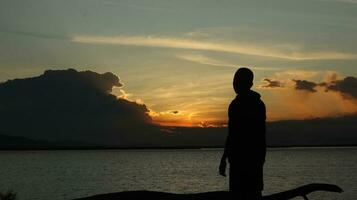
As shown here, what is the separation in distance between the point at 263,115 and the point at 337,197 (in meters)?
58.1

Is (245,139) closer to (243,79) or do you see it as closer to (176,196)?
(243,79)

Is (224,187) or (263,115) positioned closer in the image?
(263,115)

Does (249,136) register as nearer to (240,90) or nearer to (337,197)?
(240,90)

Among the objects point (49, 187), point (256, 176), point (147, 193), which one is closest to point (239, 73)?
point (256, 176)

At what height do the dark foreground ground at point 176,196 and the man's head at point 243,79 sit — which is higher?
the man's head at point 243,79

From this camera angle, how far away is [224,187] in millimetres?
88062

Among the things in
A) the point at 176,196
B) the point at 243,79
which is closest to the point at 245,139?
the point at 243,79

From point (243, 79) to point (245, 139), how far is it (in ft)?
3.14

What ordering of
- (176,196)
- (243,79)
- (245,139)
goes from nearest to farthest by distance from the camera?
(243,79)
(245,139)
(176,196)

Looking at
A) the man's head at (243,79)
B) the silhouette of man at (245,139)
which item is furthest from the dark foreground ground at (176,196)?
the man's head at (243,79)

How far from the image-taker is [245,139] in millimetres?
9164

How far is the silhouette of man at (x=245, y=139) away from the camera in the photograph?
9.09 m

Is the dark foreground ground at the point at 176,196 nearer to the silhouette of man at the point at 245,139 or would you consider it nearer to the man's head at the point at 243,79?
the silhouette of man at the point at 245,139

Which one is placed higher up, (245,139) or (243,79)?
(243,79)
